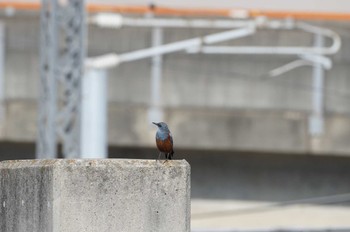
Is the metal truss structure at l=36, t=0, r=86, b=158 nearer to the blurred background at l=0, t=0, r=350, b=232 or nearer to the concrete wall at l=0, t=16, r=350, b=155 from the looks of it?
the blurred background at l=0, t=0, r=350, b=232

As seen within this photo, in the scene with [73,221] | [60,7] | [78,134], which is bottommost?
[73,221]

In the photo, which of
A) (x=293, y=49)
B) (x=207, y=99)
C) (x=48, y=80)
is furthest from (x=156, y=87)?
(x=48, y=80)

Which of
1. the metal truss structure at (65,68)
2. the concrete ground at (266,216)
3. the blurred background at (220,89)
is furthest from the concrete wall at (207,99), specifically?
the metal truss structure at (65,68)

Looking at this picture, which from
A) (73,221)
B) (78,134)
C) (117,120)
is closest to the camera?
(73,221)

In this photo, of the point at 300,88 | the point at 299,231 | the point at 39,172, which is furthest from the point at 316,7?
the point at 39,172

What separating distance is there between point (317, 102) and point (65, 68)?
8.85 m

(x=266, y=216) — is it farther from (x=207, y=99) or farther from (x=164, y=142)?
(x=164, y=142)

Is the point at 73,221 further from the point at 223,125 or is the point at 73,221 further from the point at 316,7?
the point at 316,7

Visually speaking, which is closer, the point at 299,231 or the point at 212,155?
the point at 299,231

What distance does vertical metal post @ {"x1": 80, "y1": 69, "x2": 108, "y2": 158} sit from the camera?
24.7 meters

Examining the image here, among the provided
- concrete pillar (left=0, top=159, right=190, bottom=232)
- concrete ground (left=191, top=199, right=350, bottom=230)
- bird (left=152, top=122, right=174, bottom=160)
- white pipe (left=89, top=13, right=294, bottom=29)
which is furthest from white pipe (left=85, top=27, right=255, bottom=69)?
concrete pillar (left=0, top=159, right=190, bottom=232)

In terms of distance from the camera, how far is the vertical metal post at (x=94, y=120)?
24719 millimetres

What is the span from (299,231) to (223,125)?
7.65m

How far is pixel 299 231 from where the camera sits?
24062mm
